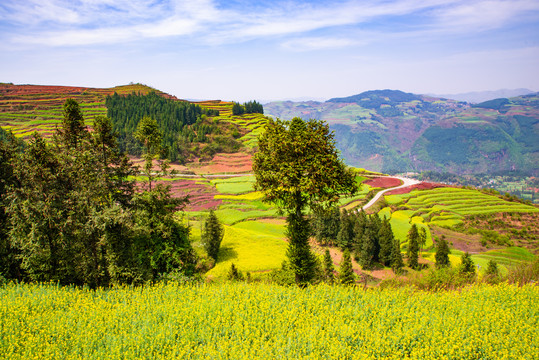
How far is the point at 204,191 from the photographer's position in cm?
7781

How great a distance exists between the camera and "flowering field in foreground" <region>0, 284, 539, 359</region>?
694 cm

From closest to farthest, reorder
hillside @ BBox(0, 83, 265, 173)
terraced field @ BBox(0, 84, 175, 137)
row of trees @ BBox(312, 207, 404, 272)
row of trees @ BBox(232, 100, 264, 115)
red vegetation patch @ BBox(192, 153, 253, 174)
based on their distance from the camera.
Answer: row of trees @ BBox(312, 207, 404, 272), red vegetation patch @ BBox(192, 153, 253, 174), hillside @ BBox(0, 83, 265, 173), terraced field @ BBox(0, 84, 175, 137), row of trees @ BBox(232, 100, 264, 115)

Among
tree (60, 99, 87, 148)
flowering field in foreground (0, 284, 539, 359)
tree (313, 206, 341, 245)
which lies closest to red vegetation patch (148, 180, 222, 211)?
tree (313, 206, 341, 245)

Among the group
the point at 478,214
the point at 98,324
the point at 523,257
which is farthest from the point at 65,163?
the point at 478,214

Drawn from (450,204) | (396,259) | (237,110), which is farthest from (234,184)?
(237,110)

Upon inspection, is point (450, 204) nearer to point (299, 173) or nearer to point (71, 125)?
point (299, 173)

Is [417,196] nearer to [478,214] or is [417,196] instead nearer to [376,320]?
[478,214]

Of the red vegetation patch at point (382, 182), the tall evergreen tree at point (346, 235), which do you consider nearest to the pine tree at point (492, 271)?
the tall evergreen tree at point (346, 235)

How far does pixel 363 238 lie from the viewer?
56656 mm

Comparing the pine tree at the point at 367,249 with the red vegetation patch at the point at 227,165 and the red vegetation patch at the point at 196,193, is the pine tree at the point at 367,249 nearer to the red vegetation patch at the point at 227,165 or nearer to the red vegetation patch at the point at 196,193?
the red vegetation patch at the point at 196,193

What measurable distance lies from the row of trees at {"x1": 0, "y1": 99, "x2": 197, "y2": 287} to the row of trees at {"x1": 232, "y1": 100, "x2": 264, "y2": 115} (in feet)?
449

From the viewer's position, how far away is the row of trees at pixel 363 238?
5541 centimetres

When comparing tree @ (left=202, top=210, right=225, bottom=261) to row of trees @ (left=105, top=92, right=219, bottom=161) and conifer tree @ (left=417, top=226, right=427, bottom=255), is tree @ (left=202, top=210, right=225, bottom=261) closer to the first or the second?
conifer tree @ (left=417, top=226, right=427, bottom=255)

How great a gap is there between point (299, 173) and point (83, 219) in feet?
48.4
